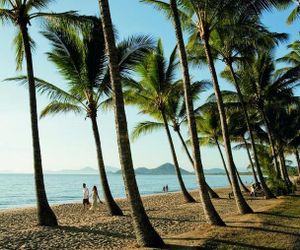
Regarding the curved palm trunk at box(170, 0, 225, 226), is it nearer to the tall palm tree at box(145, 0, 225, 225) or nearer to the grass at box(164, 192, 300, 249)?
the tall palm tree at box(145, 0, 225, 225)

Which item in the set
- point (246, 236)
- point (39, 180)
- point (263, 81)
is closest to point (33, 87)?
point (39, 180)

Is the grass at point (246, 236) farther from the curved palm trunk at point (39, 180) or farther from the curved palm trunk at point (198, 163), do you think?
the curved palm trunk at point (39, 180)

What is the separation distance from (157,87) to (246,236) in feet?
50.9

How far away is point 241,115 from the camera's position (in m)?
34.8

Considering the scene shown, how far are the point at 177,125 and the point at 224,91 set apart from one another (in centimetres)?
451

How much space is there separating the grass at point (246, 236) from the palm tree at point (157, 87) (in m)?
11.8

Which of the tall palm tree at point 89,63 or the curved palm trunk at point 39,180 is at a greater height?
the tall palm tree at point 89,63

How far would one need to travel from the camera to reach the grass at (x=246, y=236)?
1005 cm

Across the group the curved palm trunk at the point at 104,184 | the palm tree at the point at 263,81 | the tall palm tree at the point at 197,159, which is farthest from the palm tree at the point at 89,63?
the palm tree at the point at 263,81

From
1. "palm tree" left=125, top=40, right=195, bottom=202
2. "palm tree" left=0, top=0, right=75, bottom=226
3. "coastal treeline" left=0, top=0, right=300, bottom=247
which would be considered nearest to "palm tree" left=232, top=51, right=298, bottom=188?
"coastal treeline" left=0, top=0, right=300, bottom=247

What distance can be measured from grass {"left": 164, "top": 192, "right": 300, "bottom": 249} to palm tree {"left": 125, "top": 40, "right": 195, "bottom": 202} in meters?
11.8

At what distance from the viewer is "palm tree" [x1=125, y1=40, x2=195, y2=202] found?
81.8 feet

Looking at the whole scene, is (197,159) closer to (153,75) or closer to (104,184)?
(104,184)

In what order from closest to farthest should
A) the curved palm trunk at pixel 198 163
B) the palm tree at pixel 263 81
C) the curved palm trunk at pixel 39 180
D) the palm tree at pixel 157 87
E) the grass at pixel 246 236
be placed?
the grass at pixel 246 236 → the curved palm trunk at pixel 198 163 → the curved palm trunk at pixel 39 180 → the palm tree at pixel 157 87 → the palm tree at pixel 263 81
